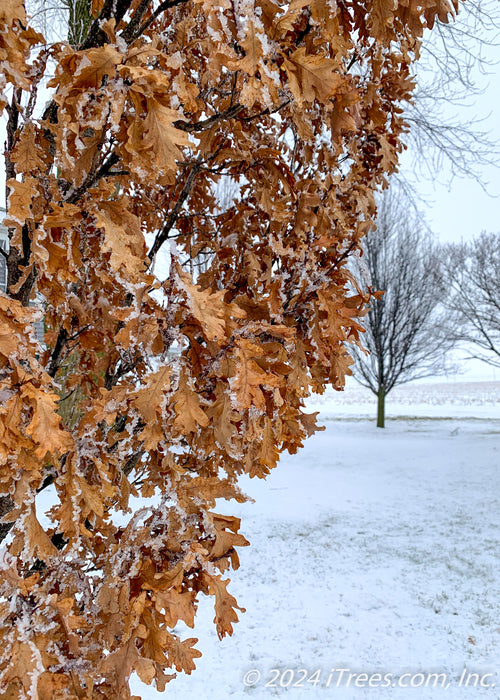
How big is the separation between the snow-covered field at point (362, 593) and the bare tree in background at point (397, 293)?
5.80 meters

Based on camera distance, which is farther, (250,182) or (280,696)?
(280,696)

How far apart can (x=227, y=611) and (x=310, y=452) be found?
375 inches

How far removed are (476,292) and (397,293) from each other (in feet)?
12.8

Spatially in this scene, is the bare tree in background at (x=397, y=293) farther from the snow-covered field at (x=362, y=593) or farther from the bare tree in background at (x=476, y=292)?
the snow-covered field at (x=362, y=593)

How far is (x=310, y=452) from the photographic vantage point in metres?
10.3

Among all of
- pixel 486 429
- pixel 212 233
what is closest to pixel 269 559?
pixel 212 233

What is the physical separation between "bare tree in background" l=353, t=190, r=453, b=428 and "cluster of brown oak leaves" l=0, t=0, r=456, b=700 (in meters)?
11.6

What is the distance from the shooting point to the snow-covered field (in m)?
2.85

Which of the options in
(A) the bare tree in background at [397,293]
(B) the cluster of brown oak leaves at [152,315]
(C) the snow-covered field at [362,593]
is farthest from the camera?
(A) the bare tree in background at [397,293]

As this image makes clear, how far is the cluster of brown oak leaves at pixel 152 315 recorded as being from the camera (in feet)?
2.76

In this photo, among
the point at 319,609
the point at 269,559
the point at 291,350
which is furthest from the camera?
the point at 269,559

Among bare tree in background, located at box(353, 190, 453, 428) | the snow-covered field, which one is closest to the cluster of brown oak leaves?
the snow-covered field

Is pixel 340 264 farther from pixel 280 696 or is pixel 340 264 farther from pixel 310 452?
pixel 310 452

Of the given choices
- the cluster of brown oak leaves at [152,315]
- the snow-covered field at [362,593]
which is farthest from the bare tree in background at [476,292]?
the cluster of brown oak leaves at [152,315]
